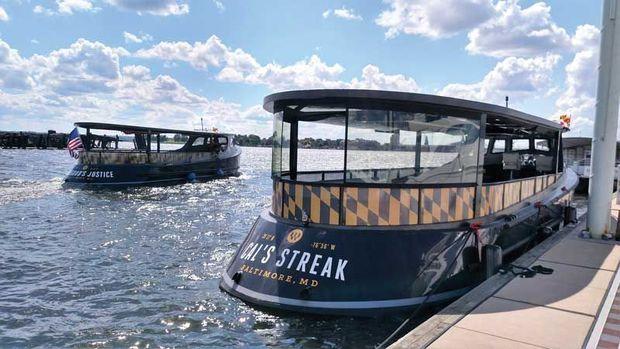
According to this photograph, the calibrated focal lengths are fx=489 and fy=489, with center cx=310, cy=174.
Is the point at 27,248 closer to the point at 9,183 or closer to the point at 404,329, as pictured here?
the point at 404,329

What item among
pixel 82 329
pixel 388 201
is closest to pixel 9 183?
pixel 82 329

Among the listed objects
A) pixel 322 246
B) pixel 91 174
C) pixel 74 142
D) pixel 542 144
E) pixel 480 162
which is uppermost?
pixel 542 144

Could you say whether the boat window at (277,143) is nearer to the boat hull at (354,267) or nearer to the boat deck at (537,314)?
the boat hull at (354,267)

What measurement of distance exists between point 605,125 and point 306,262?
7320mm

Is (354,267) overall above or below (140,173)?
above

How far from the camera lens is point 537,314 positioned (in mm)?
5418

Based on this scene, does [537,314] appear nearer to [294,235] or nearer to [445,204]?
[445,204]

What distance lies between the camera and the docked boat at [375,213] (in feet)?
21.8

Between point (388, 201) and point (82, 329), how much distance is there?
4537 millimetres

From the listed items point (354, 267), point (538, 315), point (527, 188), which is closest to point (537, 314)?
point (538, 315)

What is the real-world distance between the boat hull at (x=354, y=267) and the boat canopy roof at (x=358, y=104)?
1.78m

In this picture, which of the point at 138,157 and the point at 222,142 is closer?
the point at 138,157

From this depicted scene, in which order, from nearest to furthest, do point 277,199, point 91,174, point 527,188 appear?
1. point 277,199
2. point 527,188
3. point 91,174

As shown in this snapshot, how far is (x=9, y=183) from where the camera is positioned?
1048 inches
